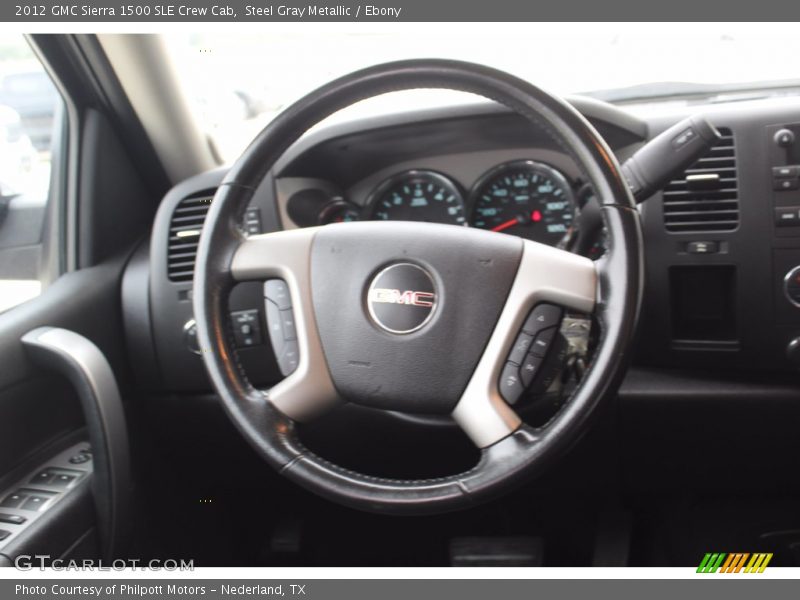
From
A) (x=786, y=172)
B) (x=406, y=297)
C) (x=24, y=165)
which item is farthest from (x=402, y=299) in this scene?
(x=24, y=165)

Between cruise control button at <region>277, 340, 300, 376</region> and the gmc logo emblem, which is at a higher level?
the gmc logo emblem

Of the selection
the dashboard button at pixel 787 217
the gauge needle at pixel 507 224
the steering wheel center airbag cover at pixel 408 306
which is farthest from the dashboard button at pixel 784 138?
the steering wheel center airbag cover at pixel 408 306

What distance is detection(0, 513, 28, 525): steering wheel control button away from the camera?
4.29 feet

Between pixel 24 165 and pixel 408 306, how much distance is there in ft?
3.33

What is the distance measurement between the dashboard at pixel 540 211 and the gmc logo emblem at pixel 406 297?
0.47 metres

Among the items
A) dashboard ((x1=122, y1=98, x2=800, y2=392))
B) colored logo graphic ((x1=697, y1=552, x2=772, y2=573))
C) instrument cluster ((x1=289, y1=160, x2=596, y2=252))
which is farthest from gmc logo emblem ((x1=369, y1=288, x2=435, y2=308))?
colored logo graphic ((x1=697, y1=552, x2=772, y2=573))

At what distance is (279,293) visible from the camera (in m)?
1.27

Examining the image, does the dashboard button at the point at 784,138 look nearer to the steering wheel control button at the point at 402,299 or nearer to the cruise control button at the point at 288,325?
the steering wheel control button at the point at 402,299

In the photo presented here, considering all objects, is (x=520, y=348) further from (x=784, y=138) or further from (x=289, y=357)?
(x=784, y=138)

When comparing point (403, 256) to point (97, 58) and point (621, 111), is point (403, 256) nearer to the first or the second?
point (621, 111)

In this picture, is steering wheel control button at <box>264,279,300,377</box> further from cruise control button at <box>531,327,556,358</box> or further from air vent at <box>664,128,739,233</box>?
air vent at <box>664,128,739,233</box>

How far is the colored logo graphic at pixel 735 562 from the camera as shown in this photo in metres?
1.63

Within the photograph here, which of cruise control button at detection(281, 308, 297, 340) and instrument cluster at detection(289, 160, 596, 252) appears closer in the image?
cruise control button at detection(281, 308, 297, 340)

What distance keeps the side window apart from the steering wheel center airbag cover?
0.77m
